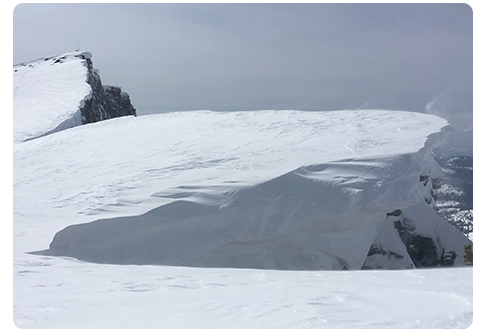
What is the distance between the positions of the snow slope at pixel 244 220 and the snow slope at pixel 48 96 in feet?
26.5

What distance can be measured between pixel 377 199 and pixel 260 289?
9.62 ft

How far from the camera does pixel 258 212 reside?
6.05 meters

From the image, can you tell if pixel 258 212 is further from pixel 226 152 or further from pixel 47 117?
pixel 47 117

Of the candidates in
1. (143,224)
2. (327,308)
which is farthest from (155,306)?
(143,224)

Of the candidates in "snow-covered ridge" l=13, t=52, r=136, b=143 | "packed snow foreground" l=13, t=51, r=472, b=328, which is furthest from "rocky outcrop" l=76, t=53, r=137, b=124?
"packed snow foreground" l=13, t=51, r=472, b=328

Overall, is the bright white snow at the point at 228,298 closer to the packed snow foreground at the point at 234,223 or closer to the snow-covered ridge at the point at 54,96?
the packed snow foreground at the point at 234,223

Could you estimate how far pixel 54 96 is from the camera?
22.2 metres

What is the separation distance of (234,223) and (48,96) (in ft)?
62.8

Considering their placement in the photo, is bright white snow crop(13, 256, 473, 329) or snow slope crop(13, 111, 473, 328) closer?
Result: bright white snow crop(13, 256, 473, 329)

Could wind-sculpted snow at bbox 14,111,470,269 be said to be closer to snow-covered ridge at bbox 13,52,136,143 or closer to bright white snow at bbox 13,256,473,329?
bright white snow at bbox 13,256,473,329

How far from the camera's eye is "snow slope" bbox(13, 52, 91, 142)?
1798cm

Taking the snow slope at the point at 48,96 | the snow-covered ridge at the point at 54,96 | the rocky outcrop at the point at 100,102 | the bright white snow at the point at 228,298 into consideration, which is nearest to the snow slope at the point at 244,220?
the bright white snow at the point at 228,298

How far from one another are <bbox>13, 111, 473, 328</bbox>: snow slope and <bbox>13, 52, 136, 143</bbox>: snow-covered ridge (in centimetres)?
821

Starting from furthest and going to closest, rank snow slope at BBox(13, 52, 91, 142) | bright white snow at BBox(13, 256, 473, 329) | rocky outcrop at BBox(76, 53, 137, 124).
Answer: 1. rocky outcrop at BBox(76, 53, 137, 124)
2. snow slope at BBox(13, 52, 91, 142)
3. bright white snow at BBox(13, 256, 473, 329)
